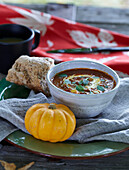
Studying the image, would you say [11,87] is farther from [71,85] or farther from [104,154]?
[104,154]

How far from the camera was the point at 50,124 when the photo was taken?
1.11 metres

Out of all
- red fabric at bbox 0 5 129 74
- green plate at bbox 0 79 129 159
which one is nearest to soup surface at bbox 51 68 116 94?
green plate at bbox 0 79 129 159

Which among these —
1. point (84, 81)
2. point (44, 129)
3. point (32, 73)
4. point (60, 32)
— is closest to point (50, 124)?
point (44, 129)

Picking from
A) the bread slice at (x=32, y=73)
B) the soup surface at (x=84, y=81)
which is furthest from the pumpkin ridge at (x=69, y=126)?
the bread slice at (x=32, y=73)

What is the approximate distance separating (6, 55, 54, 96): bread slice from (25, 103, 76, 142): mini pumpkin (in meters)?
0.37

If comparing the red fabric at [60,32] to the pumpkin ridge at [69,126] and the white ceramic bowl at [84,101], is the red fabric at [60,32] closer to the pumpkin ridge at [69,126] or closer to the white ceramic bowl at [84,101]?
the white ceramic bowl at [84,101]

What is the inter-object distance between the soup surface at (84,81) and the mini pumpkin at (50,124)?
→ 17cm

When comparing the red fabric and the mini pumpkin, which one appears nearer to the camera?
the mini pumpkin

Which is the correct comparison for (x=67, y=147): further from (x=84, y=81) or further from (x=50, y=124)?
(x=84, y=81)

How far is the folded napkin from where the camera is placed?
1.15 m

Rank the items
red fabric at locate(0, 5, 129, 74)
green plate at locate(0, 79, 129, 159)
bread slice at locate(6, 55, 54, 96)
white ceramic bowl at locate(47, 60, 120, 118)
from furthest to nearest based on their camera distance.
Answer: red fabric at locate(0, 5, 129, 74)
bread slice at locate(6, 55, 54, 96)
white ceramic bowl at locate(47, 60, 120, 118)
green plate at locate(0, 79, 129, 159)

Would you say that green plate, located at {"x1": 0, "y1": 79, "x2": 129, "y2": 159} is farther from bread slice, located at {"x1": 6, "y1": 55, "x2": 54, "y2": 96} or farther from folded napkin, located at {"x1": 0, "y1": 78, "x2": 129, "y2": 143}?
bread slice, located at {"x1": 6, "y1": 55, "x2": 54, "y2": 96}

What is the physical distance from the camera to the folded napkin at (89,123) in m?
1.15

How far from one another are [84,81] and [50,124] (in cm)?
33
